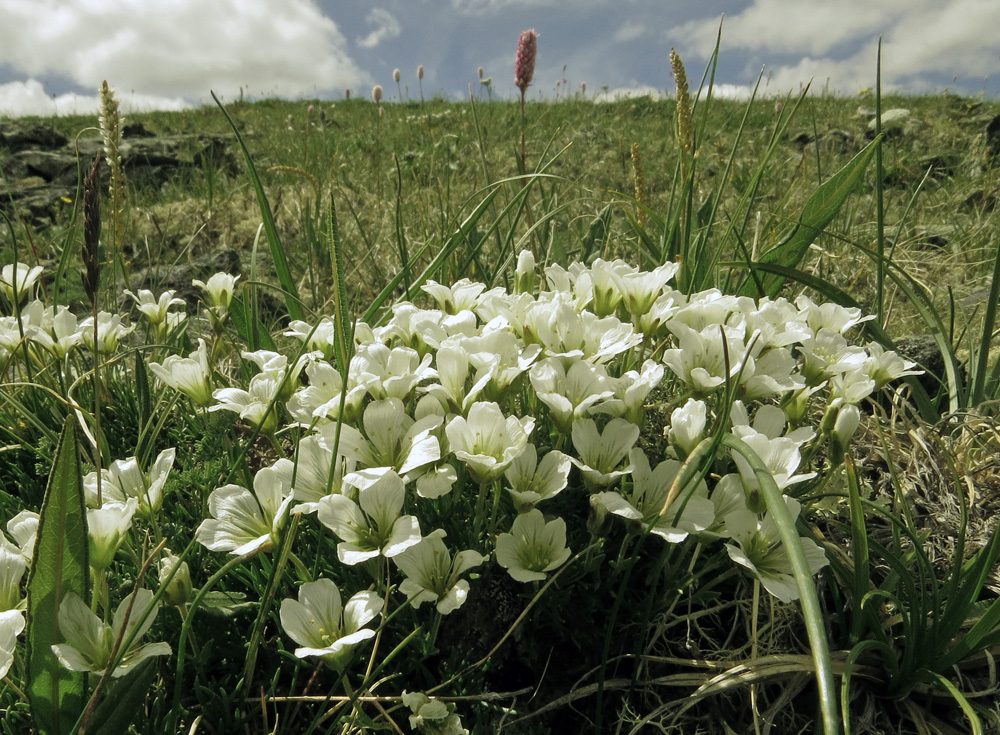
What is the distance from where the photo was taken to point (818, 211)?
2.03m

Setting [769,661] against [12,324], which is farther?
[12,324]

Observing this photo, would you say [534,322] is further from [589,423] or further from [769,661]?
[769,661]

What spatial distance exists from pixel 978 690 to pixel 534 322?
1329 millimetres

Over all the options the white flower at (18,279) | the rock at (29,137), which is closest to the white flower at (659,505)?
the white flower at (18,279)

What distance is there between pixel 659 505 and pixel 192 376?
Answer: 1.10 m

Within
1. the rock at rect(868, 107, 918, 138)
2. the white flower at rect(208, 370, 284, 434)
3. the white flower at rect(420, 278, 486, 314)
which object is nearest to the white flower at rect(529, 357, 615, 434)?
the white flower at rect(420, 278, 486, 314)

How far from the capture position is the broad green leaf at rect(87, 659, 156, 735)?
0.99m

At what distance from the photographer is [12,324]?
187 centimetres

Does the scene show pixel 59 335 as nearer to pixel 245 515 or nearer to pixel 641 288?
pixel 245 515

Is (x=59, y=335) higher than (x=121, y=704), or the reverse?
(x=59, y=335)

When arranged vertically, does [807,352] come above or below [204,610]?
above

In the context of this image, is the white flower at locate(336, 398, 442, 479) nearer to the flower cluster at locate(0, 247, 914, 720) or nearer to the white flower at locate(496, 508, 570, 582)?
the flower cluster at locate(0, 247, 914, 720)

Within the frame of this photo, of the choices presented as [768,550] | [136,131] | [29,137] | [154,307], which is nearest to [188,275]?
[154,307]

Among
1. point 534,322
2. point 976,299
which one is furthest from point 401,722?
point 976,299
